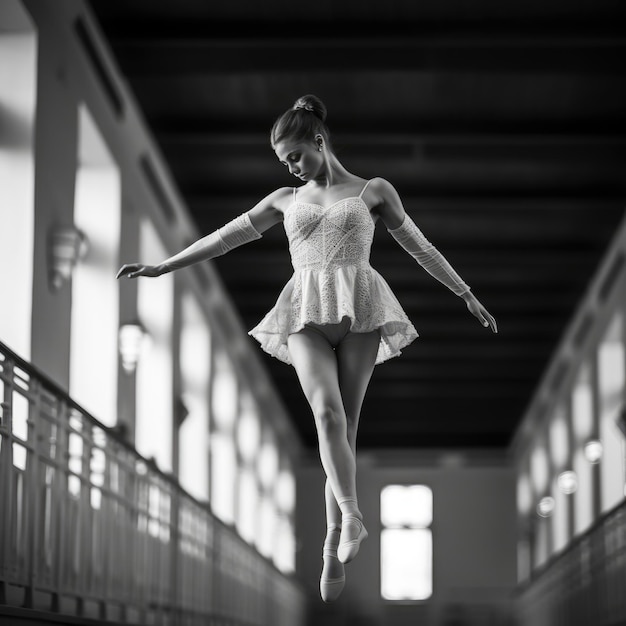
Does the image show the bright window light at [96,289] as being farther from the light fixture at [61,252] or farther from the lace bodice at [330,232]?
the lace bodice at [330,232]

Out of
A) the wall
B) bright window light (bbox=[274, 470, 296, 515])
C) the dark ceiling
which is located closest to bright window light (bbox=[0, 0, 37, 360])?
the dark ceiling

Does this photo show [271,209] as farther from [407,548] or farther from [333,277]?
[407,548]

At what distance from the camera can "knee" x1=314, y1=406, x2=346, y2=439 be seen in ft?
12.0

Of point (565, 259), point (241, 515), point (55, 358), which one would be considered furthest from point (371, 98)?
point (241, 515)

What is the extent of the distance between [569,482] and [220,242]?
18.2 meters

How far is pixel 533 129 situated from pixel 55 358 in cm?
586

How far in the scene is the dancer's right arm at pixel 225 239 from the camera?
3906 millimetres

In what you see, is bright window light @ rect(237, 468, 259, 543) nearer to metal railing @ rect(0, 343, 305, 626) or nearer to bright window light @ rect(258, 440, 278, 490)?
bright window light @ rect(258, 440, 278, 490)

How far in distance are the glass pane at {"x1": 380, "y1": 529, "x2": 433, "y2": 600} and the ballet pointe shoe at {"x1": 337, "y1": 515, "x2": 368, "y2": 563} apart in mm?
28023

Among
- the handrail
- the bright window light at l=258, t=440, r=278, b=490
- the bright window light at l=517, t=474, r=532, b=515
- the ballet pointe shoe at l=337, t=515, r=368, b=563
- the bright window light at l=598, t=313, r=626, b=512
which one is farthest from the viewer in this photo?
the bright window light at l=517, t=474, r=532, b=515

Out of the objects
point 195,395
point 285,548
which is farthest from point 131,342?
point 285,548

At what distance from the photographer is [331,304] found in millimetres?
3666

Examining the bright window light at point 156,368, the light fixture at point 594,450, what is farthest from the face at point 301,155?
the light fixture at point 594,450

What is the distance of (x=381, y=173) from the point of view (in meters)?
14.9
